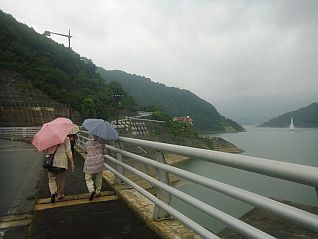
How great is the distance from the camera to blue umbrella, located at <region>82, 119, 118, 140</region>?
18.2 ft

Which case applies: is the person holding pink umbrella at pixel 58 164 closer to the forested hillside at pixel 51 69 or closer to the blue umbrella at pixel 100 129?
the blue umbrella at pixel 100 129

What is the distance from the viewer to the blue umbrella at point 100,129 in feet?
18.2

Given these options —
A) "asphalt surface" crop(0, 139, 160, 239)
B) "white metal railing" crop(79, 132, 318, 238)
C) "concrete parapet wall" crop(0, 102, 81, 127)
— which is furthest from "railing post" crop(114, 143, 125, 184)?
"concrete parapet wall" crop(0, 102, 81, 127)

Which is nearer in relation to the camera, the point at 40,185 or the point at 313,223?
the point at 313,223

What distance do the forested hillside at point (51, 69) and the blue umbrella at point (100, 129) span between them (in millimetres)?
57446

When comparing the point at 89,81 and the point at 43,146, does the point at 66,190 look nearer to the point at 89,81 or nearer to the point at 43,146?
the point at 43,146

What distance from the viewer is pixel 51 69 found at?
77812 mm

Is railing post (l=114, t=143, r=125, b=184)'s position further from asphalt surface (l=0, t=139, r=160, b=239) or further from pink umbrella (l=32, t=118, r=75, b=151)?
pink umbrella (l=32, t=118, r=75, b=151)

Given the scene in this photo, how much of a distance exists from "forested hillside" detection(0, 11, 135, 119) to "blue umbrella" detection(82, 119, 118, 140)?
57.4 meters

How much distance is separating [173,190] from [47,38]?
10770cm

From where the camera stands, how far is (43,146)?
5.65 m

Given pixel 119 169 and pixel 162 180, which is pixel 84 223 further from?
pixel 119 169

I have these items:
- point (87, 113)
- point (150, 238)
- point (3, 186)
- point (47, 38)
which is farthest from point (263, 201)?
point (47, 38)

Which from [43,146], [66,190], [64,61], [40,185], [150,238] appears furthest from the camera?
[64,61]
